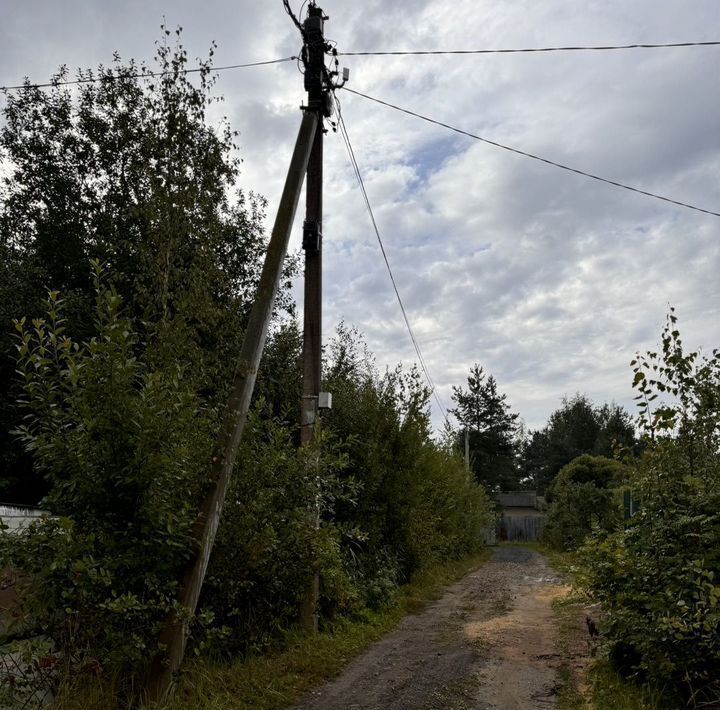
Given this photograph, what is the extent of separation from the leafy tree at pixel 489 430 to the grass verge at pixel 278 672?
1845 inches

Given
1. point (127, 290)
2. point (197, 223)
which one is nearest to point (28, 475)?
point (127, 290)

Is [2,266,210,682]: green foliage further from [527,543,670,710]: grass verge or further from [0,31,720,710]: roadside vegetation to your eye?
[527,543,670,710]: grass verge

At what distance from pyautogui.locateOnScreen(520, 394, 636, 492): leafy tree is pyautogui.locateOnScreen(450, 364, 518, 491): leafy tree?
9.28 m

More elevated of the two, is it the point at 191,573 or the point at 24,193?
the point at 24,193

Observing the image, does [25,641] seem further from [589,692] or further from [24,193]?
[24,193]

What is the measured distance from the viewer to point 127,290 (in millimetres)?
14945

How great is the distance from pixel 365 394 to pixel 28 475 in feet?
34.2

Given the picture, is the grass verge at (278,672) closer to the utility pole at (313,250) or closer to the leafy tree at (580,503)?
the utility pole at (313,250)

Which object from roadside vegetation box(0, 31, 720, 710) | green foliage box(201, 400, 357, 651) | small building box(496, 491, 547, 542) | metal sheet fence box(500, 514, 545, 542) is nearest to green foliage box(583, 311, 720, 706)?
roadside vegetation box(0, 31, 720, 710)

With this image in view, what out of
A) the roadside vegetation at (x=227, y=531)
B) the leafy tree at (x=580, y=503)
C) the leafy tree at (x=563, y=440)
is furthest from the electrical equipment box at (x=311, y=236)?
the leafy tree at (x=563, y=440)

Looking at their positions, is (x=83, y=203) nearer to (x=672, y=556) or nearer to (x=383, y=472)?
(x=383, y=472)

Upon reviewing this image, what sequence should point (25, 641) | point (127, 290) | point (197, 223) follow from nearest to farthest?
point (25, 641)
point (197, 223)
point (127, 290)

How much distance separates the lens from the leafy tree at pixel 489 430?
55.3 metres

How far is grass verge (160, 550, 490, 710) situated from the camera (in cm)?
504
